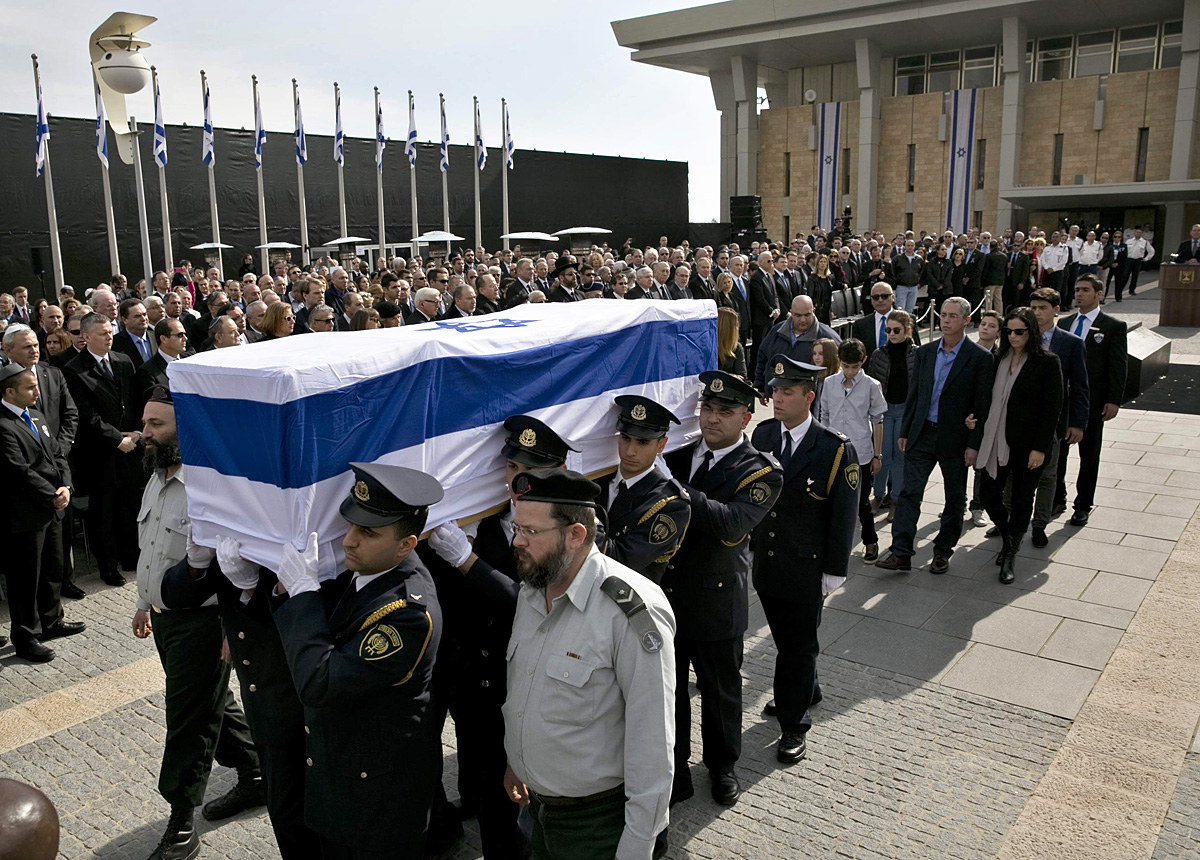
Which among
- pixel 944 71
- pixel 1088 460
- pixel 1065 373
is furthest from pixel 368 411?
pixel 944 71

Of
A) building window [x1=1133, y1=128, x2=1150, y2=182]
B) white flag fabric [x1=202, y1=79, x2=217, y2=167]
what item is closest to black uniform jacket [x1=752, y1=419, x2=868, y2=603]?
white flag fabric [x1=202, y1=79, x2=217, y2=167]

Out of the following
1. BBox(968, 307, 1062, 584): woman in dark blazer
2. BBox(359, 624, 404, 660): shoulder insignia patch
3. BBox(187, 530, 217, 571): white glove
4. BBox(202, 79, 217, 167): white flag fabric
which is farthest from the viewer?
BBox(202, 79, 217, 167): white flag fabric

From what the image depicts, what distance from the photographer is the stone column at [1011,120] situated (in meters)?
34.1

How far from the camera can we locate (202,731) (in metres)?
3.78

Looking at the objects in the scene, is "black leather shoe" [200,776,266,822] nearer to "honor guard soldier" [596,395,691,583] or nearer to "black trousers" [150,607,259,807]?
"black trousers" [150,607,259,807]

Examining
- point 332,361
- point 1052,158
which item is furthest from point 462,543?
point 1052,158

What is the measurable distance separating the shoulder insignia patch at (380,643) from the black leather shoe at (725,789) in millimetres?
2033

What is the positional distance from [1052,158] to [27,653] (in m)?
38.4

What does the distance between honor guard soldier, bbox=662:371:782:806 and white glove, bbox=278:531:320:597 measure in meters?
1.58

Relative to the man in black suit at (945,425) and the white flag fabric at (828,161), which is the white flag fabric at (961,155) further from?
the man in black suit at (945,425)

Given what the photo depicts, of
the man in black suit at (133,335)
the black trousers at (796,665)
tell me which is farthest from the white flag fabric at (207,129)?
the black trousers at (796,665)

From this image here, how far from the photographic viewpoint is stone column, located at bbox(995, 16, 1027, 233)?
34.1 metres

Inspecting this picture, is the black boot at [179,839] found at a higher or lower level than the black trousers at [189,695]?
lower

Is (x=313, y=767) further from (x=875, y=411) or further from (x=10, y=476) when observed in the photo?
(x=875, y=411)
